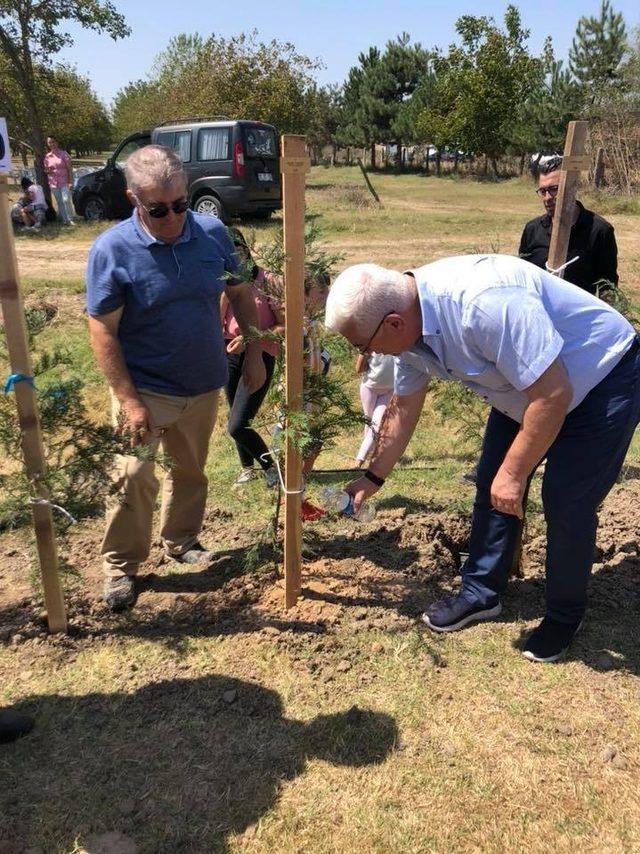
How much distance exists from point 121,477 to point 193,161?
12.6 metres

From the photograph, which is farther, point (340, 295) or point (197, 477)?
point (197, 477)

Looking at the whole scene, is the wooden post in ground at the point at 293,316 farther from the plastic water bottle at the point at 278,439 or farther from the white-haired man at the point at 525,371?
the white-haired man at the point at 525,371

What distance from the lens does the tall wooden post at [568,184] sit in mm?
3119

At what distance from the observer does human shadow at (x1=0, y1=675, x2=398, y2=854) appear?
2205mm

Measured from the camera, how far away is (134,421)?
2941 mm

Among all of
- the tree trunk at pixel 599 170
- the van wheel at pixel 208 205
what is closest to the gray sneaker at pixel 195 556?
the van wheel at pixel 208 205

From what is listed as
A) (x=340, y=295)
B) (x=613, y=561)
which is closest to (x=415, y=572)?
(x=613, y=561)

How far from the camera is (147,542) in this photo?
3354 millimetres

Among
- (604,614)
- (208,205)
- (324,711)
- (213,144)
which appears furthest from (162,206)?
(213,144)

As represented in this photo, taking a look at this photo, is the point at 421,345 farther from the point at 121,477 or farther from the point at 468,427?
the point at 468,427

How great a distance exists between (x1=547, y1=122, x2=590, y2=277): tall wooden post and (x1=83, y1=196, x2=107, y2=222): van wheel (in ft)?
44.1

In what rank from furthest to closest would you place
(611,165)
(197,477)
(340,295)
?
1. (611,165)
2. (197,477)
3. (340,295)

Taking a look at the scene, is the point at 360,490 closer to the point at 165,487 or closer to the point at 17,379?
the point at 165,487

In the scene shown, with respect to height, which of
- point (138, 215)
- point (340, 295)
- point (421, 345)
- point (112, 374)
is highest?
point (138, 215)
